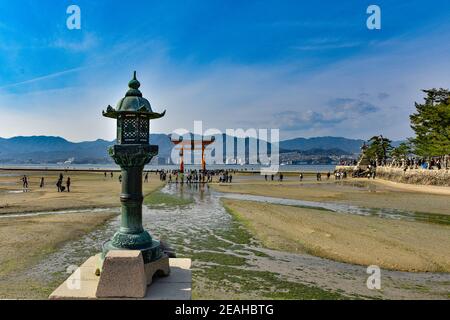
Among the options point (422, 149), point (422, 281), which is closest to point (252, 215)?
point (422, 281)

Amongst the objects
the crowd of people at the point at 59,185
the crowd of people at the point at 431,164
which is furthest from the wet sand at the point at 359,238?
the crowd of people at the point at 431,164

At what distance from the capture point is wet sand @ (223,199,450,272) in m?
11.8

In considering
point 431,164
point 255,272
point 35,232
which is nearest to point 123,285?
Answer: point 255,272

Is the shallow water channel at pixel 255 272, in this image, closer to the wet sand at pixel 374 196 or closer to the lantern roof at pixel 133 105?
the lantern roof at pixel 133 105

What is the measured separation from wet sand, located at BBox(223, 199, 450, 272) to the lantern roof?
32.1 feet

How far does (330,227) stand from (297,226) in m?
1.71

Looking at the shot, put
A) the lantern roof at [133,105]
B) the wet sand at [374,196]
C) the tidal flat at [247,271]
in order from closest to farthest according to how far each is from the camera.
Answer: the lantern roof at [133,105] < the tidal flat at [247,271] < the wet sand at [374,196]

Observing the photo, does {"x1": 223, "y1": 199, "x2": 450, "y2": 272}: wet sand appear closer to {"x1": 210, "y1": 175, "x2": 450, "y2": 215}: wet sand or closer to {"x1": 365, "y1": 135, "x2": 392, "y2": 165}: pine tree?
{"x1": 210, "y1": 175, "x2": 450, "y2": 215}: wet sand

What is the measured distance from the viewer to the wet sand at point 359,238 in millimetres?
11805

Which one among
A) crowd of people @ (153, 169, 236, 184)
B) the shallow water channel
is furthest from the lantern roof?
crowd of people @ (153, 169, 236, 184)

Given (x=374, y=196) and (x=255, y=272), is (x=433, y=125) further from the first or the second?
(x=255, y=272)

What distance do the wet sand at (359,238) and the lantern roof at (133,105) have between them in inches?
386
